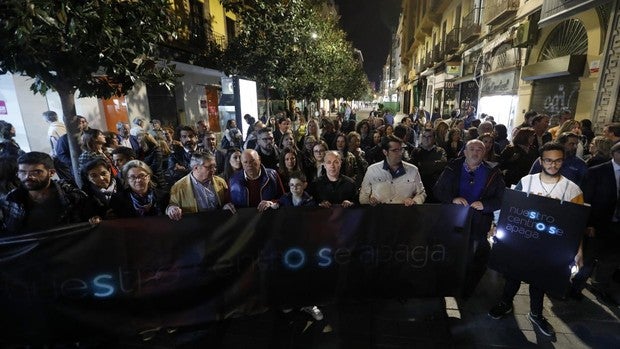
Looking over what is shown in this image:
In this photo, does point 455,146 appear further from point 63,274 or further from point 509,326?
point 63,274

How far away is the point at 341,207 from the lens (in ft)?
10.6

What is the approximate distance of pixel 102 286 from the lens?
2.99 m

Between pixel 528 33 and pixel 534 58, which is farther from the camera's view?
pixel 534 58

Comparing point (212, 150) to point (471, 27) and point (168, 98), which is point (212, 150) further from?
point (471, 27)

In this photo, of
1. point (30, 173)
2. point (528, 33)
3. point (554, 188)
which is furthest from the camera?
point (528, 33)

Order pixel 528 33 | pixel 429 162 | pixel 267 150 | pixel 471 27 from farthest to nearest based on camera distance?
1. pixel 471 27
2. pixel 528 33
3. pixel 267 150
4. pixel 429 162

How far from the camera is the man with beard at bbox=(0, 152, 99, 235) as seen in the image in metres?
2.80

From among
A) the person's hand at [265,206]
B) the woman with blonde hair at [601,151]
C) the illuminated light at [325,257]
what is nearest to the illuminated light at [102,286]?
the person's hand at [265,206]

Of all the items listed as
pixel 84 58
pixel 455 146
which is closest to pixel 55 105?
pixel 84 58

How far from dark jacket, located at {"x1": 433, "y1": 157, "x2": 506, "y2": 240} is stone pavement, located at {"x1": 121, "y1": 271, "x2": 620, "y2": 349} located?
0.91 m

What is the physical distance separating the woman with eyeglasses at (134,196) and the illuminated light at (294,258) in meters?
1.42

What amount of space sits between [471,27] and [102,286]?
1994 centimetres

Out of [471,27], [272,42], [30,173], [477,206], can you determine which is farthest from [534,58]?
[30,173]

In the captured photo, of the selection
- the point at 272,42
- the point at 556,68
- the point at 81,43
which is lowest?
the point at 81,43
